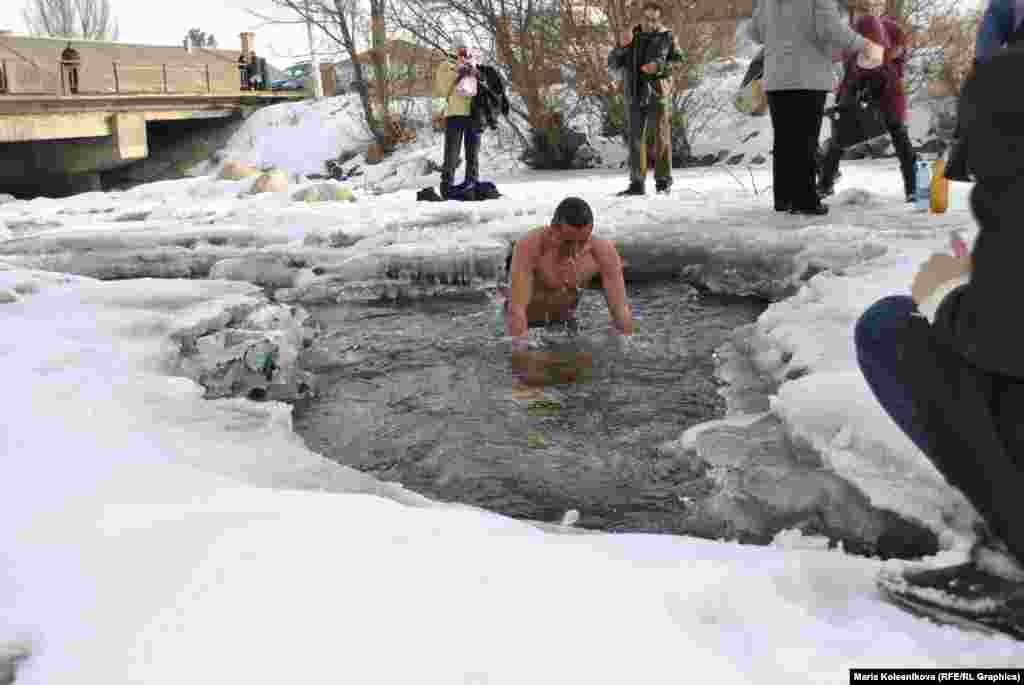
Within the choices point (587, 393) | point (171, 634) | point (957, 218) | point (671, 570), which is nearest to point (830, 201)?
point (957, 218)

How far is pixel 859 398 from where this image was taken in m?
3.12

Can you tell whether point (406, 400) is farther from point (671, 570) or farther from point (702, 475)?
point (671, 570)

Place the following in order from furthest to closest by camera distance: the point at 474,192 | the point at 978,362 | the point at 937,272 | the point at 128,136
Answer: the point at 128,136, the point at 474,192, the point at 937,272, the point at 978,362

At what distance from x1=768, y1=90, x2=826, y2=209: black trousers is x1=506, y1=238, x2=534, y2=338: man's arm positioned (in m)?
2.72

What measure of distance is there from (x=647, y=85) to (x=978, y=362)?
27.3ft

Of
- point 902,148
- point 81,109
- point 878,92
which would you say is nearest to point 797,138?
point 878,92

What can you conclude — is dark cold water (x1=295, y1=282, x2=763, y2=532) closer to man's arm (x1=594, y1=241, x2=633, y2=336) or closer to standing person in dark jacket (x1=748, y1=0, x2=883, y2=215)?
man's arm (x1=594, y1=241, x2=633, y2=336)

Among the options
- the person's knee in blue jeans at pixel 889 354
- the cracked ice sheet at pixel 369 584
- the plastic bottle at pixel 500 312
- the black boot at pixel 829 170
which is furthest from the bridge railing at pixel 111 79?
the person's knee in blue jeans at pixel 889 354

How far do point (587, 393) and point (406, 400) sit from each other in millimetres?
882

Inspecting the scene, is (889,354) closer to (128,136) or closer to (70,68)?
(128,136)

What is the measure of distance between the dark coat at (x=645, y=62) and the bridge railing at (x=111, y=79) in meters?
16.9

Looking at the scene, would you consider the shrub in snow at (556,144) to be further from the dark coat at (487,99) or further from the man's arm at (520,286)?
the man's arm at (520,286)

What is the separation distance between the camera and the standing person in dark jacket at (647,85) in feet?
30.3

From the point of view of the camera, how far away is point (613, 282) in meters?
5.21
